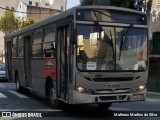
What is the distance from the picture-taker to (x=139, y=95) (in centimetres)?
1145

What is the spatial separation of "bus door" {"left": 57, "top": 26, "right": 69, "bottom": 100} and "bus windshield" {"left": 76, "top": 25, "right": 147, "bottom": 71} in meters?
0.89

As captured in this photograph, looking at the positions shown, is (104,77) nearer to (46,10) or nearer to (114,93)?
(114,93)

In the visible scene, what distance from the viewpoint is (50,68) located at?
43.4 feet

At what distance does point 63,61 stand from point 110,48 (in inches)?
66.6

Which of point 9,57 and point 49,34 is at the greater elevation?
point 49,34

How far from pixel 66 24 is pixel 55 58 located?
4.81 feet

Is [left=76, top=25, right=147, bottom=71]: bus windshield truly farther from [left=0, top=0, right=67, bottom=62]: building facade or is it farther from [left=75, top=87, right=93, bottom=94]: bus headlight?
[left=0, top=0, right=67, bottom=62]: building facade

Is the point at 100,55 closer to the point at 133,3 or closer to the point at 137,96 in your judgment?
Answer: the point at 137,96

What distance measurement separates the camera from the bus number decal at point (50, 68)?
12816 millimetres

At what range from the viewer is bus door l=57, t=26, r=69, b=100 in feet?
38.5

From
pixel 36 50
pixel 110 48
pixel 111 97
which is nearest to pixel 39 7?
pixel 36 50

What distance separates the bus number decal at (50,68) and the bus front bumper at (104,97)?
7.10ft

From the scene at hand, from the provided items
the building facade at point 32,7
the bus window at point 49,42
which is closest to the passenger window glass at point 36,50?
the bus window at point 49,42

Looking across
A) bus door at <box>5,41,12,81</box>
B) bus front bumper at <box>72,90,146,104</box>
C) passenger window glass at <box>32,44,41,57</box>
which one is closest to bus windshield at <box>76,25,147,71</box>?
bus front bumper at <box>72,90,146,104</box>
